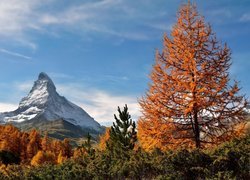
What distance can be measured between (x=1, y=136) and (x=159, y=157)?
94659 mm

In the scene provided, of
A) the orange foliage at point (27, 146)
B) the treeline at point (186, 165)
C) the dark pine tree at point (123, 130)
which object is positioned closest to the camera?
the treeline at point (186, 165)

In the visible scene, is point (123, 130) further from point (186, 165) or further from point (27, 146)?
point (27, 146)

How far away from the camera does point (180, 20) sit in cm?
1969

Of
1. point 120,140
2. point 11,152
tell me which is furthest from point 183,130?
point 11,152

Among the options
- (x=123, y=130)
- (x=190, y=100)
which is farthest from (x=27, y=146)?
(x=190, y=100)

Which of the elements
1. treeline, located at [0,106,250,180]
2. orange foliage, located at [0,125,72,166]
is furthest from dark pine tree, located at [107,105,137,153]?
orange foliage, located at [0,125,72,166]

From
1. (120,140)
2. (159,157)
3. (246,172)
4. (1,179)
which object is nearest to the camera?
(246,172)

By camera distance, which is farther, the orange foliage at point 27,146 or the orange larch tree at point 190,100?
the orange foliage at point 27,146

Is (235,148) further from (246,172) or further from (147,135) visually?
(147,135)

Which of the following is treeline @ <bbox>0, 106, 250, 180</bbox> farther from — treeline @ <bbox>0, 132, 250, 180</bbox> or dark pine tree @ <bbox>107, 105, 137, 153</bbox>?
dark pine tree @ <bbox>107, 105, 137, 153</bbox>

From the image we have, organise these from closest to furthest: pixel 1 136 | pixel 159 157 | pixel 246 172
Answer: pixel 246 172 < pixel 159 157 < pixel 1 136

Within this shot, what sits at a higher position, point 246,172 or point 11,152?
point 11,152

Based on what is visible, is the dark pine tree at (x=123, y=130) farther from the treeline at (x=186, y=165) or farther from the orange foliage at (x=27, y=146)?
the orange foliage at (x=27, y=146)

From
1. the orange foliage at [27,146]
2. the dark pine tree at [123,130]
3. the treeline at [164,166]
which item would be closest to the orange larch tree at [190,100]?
the treeline at [164,166]
